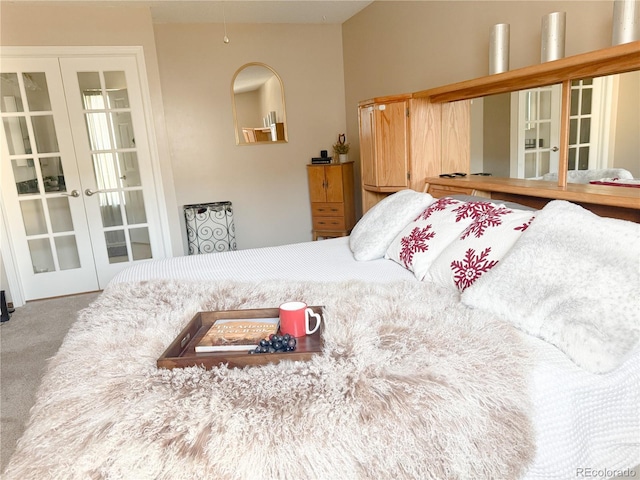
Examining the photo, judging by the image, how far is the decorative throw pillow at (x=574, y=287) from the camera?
3.60 feet

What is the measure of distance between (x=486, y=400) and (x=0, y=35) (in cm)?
424

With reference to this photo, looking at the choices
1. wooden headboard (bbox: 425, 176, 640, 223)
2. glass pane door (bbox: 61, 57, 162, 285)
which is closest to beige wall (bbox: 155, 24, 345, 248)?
glass pane door (bbox: 61, 57, 162, 285)

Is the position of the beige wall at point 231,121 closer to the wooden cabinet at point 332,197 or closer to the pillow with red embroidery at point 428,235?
the wooden cabinet at point 332,197

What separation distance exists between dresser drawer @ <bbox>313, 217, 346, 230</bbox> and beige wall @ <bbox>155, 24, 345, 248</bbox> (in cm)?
29

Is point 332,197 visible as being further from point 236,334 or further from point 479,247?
point 236,334

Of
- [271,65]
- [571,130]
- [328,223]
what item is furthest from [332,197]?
[571,130]

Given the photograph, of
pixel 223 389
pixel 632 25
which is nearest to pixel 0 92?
pixel 223 389

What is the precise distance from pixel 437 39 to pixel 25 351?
11.4 ft

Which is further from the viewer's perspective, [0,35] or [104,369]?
[0,35]

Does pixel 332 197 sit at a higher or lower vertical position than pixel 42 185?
lower

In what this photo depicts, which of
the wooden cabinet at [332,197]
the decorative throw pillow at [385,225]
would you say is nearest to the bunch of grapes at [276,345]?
the decorative throw pillow at [385,225]

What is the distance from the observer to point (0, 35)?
3395 millimetres

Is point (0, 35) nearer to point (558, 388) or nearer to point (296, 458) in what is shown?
point (296, 458)

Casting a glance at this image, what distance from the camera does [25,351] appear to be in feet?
8.93
